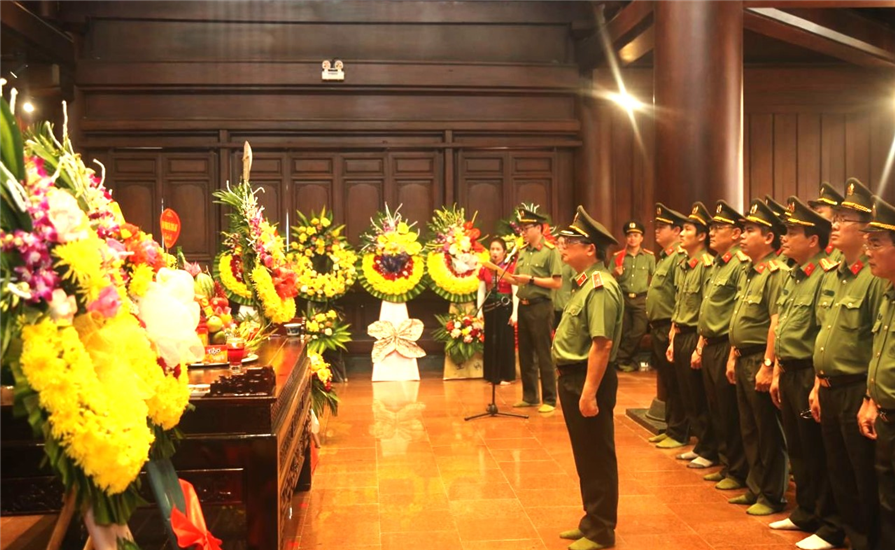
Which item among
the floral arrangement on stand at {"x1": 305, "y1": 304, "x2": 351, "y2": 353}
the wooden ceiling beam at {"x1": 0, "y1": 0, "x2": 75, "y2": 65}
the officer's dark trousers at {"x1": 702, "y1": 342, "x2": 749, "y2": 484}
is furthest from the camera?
the floral arrangement on stand at {"x1": 305, "y1": 304, "x2": 351, "y2": 353}

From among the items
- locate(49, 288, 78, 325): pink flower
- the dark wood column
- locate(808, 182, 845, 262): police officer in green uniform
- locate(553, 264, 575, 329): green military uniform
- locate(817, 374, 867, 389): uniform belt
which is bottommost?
locate(817, 374, 867, 389): uniform belt

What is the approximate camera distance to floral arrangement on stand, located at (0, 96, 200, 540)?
198cm

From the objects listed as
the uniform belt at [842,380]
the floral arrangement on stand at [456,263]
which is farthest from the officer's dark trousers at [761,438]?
the floral arrangement on stand at [456,263]

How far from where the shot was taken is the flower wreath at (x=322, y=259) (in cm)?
895

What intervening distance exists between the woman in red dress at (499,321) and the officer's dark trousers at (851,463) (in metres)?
3.90

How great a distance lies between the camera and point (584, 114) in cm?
1017

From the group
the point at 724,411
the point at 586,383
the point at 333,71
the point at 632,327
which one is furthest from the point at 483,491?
the point at 333,71

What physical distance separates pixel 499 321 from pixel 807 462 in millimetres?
4265

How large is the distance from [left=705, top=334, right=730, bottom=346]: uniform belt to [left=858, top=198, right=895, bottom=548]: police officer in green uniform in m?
1.67

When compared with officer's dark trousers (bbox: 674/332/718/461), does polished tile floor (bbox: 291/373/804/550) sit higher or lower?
lower

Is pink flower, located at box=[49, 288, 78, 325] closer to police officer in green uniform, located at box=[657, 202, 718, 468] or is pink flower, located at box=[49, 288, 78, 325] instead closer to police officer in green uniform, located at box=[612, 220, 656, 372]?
police officer in green uniform, located at box=[657, 202, 718, 468]

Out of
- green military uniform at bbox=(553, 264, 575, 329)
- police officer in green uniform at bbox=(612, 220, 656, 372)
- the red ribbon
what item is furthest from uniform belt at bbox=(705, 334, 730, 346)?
police officer in green uniform at bbox=(612, 220, 656, 372)

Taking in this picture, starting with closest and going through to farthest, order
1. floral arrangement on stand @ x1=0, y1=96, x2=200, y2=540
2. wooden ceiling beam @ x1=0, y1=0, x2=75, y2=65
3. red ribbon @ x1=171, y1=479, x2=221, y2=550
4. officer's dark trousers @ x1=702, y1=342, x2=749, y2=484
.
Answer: floral arrangement on stand @ x1=0, y1=96, x2=200, y2=540 < red ribbon @ x1=171, y1=479, x2=221, y2=550 < officer's dark trousers @ x1=702, y1=342, x2=749, y2=484 < wooden ceiling beam @ x1=0, y1=0, x2=75, y2=65

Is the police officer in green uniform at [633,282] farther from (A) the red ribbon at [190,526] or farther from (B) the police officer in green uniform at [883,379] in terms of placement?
(A) the red ribbon at [190,526]
